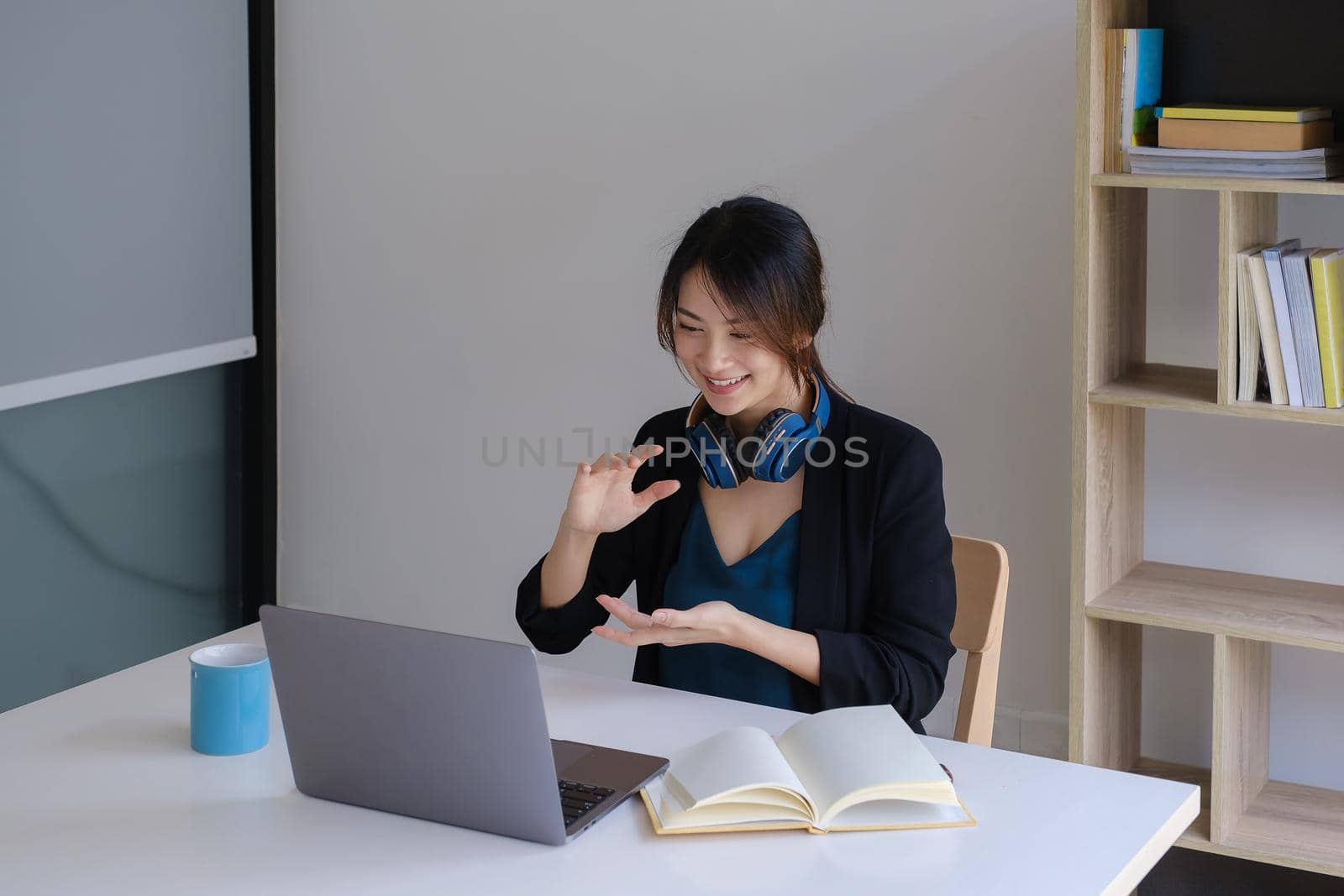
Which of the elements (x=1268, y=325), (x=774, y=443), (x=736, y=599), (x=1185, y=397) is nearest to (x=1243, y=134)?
(x=1268, y=325)

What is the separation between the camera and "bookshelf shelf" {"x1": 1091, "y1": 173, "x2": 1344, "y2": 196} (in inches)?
86.9

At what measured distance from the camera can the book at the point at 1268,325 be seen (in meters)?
2.30

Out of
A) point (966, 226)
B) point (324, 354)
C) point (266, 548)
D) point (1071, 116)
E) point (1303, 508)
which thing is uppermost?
point (1071, 116)

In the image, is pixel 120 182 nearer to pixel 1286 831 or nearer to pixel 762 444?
pixel 762 444

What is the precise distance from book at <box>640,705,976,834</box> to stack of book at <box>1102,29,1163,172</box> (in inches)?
48.2

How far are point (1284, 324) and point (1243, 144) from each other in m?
0.28

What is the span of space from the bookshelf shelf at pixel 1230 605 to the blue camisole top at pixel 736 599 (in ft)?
2.38

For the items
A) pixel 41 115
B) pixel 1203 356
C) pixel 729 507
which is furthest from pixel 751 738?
pixel 41 115

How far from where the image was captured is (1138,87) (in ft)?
7.73

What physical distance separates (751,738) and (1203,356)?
1523mm

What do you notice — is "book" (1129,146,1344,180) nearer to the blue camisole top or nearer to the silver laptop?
the blue camisole top

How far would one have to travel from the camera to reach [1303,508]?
2.68 meters

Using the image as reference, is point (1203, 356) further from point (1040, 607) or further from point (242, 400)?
point (242, 400)

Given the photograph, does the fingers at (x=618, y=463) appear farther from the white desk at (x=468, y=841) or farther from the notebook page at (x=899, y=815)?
the notebook page at (x=899, y=815)
